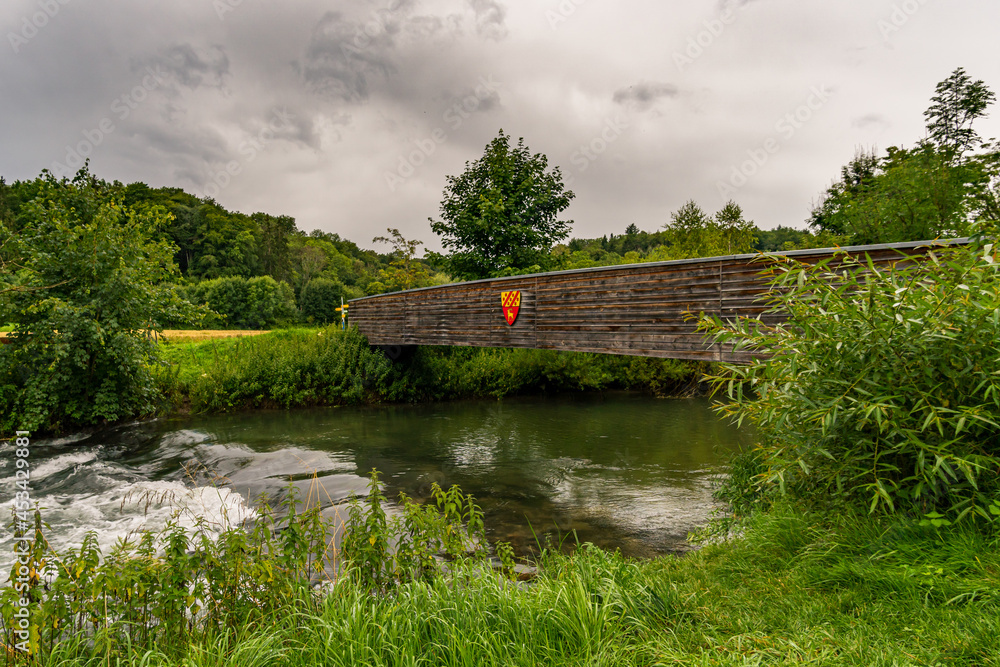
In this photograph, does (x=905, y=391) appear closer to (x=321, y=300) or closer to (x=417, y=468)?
(x=417, y=468)

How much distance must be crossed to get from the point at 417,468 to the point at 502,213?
15.5 meters

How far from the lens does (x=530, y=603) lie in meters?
2.98

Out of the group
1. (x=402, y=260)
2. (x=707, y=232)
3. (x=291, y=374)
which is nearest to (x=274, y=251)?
(x=402, y=260)

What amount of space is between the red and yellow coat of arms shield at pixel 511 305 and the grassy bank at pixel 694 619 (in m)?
8.74

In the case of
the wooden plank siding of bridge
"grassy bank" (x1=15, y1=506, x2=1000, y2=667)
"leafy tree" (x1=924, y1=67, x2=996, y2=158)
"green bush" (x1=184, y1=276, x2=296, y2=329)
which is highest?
"leafy tree" (x1=924, y1=67, x2=996, y2=158)

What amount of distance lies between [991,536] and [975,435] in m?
0.57

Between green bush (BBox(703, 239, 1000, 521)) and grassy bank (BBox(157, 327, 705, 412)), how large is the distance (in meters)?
13.9

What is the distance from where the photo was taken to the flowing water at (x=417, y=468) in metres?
7.28

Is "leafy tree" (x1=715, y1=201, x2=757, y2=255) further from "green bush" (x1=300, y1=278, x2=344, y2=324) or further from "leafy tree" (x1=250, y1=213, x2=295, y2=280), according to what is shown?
"leafy tree" (x1=250, y1=213, x2=295, y2=280)

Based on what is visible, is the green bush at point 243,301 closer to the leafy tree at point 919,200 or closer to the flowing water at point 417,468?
the flowing water at point 417,468

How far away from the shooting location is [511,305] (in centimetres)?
1216

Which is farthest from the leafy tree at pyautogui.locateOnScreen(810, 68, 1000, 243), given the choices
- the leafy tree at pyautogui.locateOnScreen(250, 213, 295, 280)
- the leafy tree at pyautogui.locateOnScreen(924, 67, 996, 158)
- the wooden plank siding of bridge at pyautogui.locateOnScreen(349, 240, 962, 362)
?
the leafy tree at pyautogui.locateOnScreen(250, 213, 295, 280)

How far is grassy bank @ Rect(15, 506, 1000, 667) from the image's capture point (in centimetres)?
237

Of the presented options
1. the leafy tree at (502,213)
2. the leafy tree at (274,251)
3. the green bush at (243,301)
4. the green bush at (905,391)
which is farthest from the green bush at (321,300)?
the green bush at (905,391)
